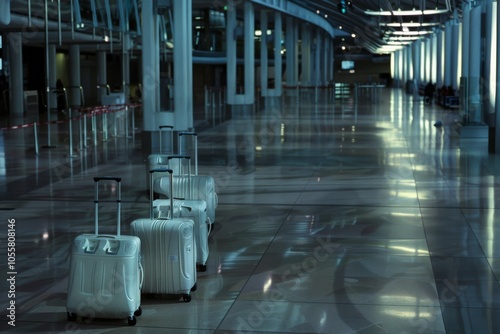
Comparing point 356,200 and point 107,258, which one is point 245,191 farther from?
point 107,258

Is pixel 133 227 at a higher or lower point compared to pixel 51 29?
lower

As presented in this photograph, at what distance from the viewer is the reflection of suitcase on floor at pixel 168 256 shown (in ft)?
23.6

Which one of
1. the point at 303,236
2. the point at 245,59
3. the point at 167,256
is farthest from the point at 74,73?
the point at 167,256

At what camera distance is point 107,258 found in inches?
258

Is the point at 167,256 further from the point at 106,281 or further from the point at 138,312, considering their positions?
the point at 106,281

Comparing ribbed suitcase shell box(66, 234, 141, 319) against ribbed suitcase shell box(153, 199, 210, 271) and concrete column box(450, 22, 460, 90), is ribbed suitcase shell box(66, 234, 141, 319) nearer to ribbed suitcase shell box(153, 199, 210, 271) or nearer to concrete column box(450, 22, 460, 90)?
ribbed suitcase shell box(153, 199, 210, 271)

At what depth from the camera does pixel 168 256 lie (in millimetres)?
7219

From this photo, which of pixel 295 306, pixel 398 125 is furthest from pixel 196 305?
pixel 398 125

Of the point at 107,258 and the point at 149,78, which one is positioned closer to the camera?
the point at 107,258

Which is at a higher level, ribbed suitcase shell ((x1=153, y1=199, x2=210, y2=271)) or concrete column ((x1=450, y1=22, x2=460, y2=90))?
concrete column ((x1=450, y1=22, x2=460, y2=90))

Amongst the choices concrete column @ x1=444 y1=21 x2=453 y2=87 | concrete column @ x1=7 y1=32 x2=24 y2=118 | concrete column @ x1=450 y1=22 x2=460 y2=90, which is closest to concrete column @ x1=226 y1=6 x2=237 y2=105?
concrete column @ x1=7 y1=32 x2=24 y2=118

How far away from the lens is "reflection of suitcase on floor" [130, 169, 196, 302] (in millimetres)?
7203

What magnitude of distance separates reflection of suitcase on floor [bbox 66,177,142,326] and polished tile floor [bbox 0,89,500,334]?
0.12 m

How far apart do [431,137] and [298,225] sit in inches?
553
